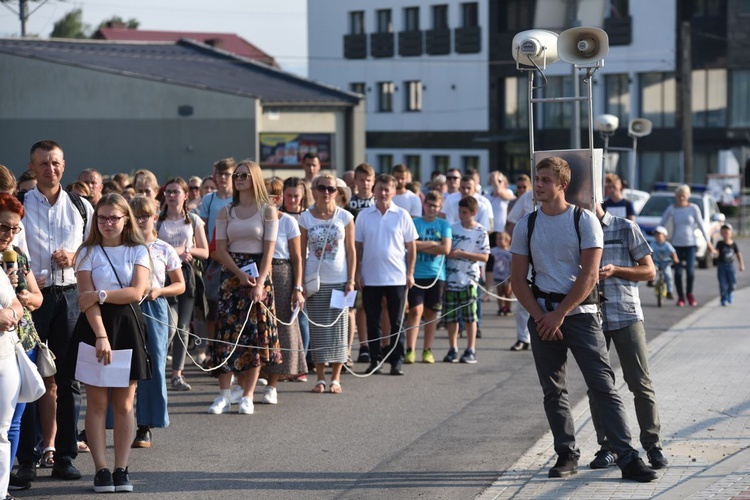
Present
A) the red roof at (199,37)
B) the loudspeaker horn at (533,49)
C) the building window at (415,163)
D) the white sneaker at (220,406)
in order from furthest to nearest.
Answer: the red roof at (199,37), the building window at (415,163), the white sneaker at (220,406), the loudspeaker horn at (533,49)

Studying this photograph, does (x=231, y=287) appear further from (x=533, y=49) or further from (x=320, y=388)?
(x=533, y=49)

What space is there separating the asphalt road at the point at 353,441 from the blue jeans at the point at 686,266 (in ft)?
23.4

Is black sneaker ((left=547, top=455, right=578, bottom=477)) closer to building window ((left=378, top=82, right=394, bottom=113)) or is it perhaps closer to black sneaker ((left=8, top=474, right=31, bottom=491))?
black sneaker ((left=8, top=474, right=31, bottom=491))

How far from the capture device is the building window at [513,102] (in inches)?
2522

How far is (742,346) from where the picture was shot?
14.1m

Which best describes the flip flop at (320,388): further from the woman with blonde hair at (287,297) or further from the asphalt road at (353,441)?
the woman with blonde hair at (287,297)

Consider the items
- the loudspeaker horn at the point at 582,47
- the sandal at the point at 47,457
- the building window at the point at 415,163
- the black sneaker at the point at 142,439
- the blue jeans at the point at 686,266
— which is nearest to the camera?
the sandal at the point at 47,457

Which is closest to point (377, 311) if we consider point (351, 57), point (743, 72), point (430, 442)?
point (430, 442)

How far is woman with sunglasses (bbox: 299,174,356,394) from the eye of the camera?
435 inches

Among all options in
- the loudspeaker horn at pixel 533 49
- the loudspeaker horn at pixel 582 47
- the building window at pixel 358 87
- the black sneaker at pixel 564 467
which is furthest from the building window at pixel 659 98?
the black sneaker at pixel 564 467

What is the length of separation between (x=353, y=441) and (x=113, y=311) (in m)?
2.35

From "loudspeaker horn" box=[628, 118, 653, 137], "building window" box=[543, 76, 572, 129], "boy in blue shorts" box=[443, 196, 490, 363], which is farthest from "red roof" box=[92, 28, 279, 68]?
"boy in blue shorts" box=[443, 196, 490, 363]

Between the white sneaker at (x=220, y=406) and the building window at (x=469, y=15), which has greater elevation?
the building window at (x=469, y=15)

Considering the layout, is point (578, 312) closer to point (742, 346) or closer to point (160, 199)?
point (160, 199)
